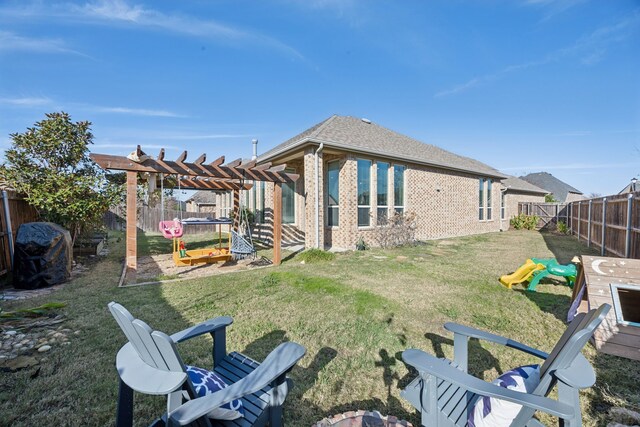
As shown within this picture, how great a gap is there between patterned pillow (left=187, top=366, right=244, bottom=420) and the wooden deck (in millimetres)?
3975

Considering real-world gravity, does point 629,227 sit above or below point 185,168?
below

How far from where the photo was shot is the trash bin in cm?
570

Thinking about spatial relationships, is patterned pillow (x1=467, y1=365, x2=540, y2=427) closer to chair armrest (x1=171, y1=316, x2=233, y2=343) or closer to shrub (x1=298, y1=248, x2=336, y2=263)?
chair armrest (x1=171, y1=316, x2=233, y2=343)

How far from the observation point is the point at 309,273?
269 inches

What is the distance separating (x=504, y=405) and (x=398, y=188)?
35.6 feet

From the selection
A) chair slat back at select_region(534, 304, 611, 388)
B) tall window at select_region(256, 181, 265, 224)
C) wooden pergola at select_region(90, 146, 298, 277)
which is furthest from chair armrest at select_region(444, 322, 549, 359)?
tall window at select_region(256, 181, 265, 224)

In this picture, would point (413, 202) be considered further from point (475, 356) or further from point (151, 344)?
point (151, 344)

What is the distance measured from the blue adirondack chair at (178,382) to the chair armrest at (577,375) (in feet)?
4.60

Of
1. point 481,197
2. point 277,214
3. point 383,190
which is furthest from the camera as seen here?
point 481,197

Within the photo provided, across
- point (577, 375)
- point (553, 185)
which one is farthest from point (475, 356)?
point (553, 185)

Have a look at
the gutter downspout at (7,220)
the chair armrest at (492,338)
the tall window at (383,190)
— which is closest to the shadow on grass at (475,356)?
the chair armrest at (492,338)

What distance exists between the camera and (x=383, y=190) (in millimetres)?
11469

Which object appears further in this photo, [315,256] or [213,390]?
[315,256]

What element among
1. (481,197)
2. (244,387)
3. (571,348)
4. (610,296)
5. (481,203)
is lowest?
(610,296)
